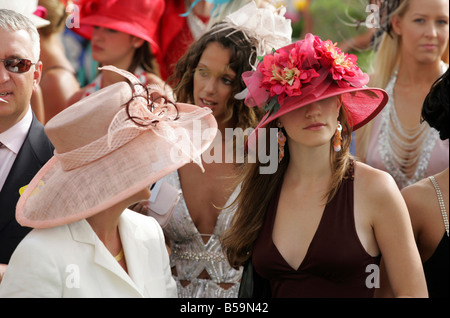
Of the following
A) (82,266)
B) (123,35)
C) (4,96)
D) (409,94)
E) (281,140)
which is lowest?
(82,266)

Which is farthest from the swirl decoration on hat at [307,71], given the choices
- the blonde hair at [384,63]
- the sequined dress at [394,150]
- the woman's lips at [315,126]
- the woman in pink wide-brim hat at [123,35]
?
the woman in pink wide-brim hat at [123,35]

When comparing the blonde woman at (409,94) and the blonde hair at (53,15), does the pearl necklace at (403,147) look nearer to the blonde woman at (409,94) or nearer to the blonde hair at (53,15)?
the blonde woman at (409,94)

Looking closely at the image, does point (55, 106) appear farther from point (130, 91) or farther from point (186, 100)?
point (130, 91)

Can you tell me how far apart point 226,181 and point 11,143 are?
1.10m

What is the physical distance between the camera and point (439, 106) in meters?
2.75

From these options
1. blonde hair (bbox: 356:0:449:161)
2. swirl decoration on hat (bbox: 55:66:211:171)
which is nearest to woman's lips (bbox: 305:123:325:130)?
swirl decoration on hat (bbox: 55:66:211:171)

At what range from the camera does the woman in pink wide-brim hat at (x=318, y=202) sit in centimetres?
254

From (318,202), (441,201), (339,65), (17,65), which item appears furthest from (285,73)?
(17,65)

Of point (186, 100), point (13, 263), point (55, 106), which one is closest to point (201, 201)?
point (186, 100)

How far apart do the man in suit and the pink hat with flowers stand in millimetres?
1015

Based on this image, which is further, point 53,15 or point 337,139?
point 53,15

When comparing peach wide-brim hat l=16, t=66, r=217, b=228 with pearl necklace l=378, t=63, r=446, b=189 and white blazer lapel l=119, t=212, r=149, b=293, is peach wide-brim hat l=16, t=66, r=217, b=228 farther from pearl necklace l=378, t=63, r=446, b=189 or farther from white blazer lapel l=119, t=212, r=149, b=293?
pearl necklace l=378, t=63, r=446, b=189

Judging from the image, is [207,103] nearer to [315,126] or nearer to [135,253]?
[315,126]

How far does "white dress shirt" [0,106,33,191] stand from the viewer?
2.99 metres
